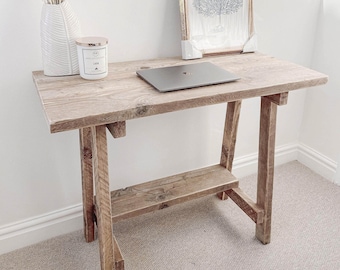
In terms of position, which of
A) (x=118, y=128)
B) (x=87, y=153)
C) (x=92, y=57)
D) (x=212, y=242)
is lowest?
(x=212, y=242)

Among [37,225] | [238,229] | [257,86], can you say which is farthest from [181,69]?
[37,225]

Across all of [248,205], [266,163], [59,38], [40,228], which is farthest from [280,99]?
[40,228]

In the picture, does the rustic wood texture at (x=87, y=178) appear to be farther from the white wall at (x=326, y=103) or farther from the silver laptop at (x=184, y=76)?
the white wall at (x=326, y=103)

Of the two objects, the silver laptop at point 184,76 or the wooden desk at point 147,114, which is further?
the silver laptop at point 184,76

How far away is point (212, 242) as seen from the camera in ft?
4.71

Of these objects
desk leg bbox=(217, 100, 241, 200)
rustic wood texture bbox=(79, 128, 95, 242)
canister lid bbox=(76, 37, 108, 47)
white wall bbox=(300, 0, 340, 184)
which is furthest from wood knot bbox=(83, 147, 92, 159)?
white wall bbox=(300, 0, 340, 184)

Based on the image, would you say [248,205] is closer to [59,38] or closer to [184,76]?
[184,76]

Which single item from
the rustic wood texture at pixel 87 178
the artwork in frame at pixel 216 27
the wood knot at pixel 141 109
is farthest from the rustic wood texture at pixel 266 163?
the rustic wood texture at pixel 87 178

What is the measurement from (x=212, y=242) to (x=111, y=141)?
59 cm

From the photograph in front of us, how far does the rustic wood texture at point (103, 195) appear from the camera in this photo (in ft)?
3.16

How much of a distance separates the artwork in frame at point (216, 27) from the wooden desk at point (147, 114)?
0.16ft

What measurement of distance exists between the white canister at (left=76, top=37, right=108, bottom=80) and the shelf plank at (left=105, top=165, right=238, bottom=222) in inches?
19.7

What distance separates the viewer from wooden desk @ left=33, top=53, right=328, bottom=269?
0.90m

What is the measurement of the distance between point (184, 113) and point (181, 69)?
403 mm
